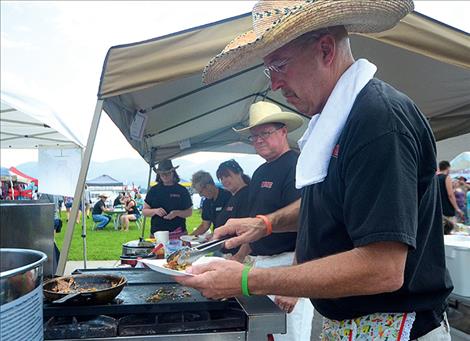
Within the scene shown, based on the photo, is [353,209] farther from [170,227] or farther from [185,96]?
[170,227]

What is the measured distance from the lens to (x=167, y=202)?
16.0ft

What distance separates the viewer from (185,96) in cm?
446

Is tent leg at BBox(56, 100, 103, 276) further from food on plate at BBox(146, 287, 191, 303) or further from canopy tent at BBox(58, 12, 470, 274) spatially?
food on plate at BBox(146, 287, 191, 303)

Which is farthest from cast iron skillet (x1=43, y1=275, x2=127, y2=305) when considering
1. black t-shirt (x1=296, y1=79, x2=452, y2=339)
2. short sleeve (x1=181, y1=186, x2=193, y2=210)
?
short sleeve (x1=181, y1=186, x2=193, y2=210)

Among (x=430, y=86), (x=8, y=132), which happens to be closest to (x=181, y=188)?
(x=430, y=86)

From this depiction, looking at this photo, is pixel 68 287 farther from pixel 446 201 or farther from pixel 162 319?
pixel 446 201

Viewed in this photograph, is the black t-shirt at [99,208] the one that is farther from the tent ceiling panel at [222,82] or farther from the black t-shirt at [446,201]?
the black t-shirt at [446,201]

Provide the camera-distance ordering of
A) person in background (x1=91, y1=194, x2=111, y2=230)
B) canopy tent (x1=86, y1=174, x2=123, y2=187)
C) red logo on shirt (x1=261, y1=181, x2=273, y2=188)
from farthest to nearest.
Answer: canopy tent (x1=86, y1=174, x2=123, y2=187)
person in background (x1=91, y1=194, x2=111, y2=230)
red logo on shirt (x1=261, y1=181, x2=273, y2=188)

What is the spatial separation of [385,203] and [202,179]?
13.7 feet

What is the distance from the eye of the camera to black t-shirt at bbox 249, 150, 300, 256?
8.50ft

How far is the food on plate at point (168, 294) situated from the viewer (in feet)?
4.99

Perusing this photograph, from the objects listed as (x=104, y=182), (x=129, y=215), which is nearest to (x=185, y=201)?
(x=129, y=215)

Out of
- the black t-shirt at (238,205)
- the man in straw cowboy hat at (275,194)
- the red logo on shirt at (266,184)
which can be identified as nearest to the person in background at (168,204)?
the black t-shirt at (238,205)

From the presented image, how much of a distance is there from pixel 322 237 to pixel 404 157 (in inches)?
13.7
